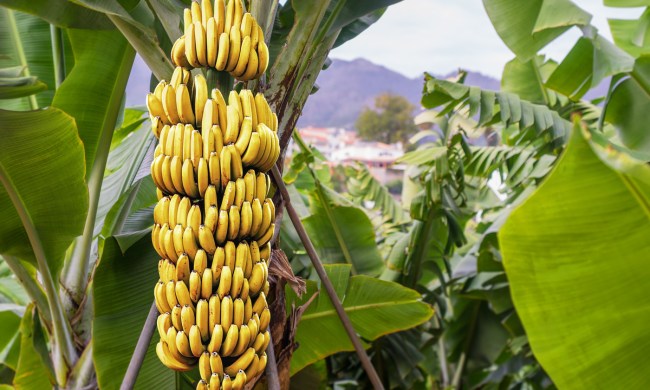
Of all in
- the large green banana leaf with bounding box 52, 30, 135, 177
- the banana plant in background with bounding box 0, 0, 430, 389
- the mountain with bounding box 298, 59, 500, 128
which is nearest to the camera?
the banana plant in background with bounding box 0, 0, 430, 389

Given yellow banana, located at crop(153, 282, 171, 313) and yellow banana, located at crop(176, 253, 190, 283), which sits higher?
yellow banana, located at crop(176, 253, 190, 283)

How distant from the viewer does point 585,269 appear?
0.61 meters

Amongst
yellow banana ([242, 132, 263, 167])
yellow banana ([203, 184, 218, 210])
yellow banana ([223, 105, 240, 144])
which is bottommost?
yellow banana ([203, 184, 218, 210])

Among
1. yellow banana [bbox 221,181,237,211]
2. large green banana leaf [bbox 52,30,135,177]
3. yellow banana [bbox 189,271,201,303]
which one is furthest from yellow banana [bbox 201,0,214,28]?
large green banana leaf [bbox 52,30,135,177]

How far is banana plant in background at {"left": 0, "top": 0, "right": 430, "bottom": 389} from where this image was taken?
866mm

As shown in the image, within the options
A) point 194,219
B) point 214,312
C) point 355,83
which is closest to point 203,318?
point 214,312

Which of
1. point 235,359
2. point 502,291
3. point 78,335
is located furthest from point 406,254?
point 235,359

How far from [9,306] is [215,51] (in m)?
1.22

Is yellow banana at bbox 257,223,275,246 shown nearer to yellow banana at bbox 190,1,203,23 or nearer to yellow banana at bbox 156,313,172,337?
yellow banana at bbox 156,313,172,337

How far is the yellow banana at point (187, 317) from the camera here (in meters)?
0.64

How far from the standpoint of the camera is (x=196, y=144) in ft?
2.19

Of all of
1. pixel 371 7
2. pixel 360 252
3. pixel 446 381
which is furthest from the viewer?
pixel 446 381

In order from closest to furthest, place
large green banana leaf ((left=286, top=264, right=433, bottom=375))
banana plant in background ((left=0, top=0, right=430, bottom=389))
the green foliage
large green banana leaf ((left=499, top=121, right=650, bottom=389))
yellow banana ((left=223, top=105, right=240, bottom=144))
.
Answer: large green banana leaf ((left=499, top=121, right=650, bottom=389))
yellow banana ((left=223, top=105, right=240, bottom=144))
banana plant in background ((left=0, top=0, right=430, bottom=389))
large green banana leaf ((left=286, top=264, right=433, bottom=375))
the green foliage

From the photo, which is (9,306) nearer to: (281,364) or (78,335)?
(78,335)
